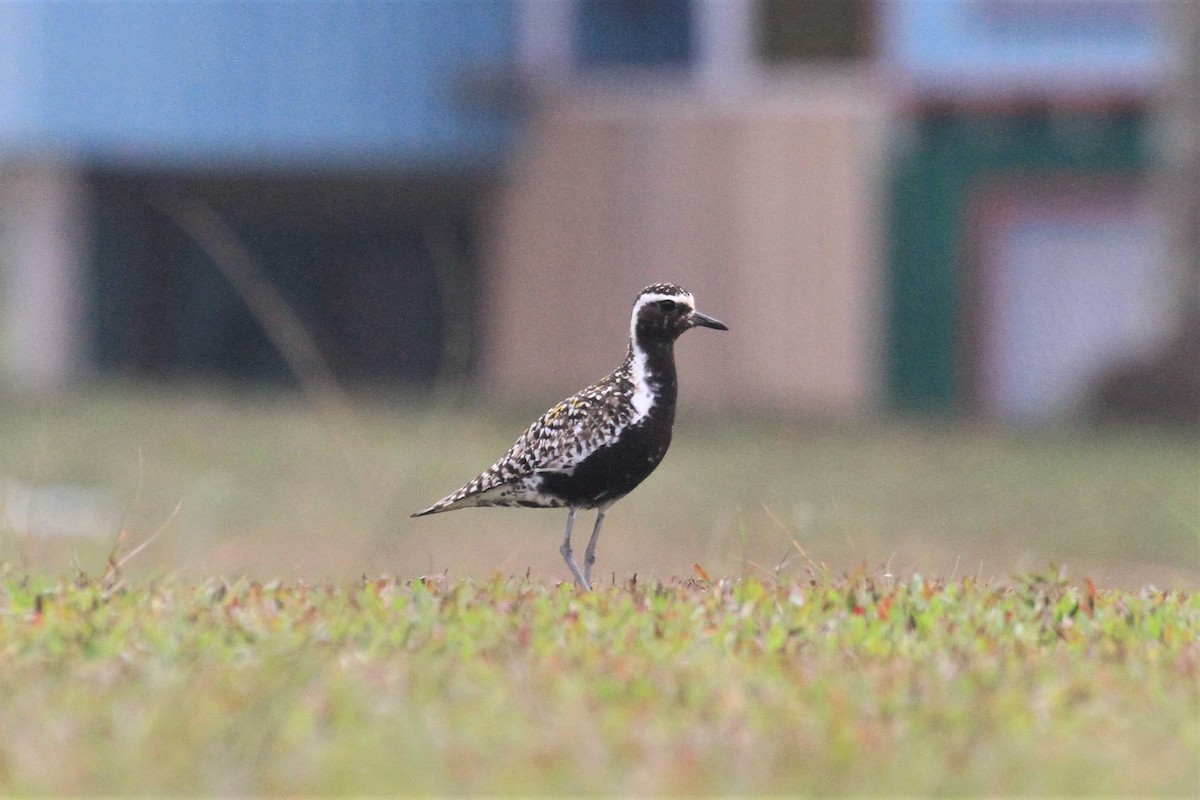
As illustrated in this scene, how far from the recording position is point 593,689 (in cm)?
518

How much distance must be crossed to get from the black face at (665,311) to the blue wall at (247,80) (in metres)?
15.2

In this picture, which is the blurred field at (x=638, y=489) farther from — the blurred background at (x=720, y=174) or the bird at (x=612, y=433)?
the bird at (x=612, y=433)

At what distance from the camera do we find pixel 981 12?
20.4 metres

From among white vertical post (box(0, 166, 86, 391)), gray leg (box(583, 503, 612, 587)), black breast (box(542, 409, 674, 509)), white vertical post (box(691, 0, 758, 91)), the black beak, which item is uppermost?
white vertical post (box(691, 0, 758, 91))

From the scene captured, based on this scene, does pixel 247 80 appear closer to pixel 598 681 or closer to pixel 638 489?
pixel 638 489

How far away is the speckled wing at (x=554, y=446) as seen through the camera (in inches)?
230

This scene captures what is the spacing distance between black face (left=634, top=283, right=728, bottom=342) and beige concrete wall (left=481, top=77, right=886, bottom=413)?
1476 cm

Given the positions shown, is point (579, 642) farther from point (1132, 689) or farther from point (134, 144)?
point (134, 144)

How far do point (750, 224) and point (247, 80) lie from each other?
5.32 metres

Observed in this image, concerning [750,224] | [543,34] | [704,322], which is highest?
[543,34]

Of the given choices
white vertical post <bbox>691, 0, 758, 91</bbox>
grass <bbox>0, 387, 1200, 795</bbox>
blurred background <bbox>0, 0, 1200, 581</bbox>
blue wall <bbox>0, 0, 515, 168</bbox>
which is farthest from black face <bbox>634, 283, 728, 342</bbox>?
white vertical post <bbox>691, 0, 758, 91</bbox>

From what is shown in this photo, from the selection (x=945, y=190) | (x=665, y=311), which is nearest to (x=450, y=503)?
(x=665, y=311)

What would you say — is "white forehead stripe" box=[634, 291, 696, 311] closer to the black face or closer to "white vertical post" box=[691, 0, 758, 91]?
the black face

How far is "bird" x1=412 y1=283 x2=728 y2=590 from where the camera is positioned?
5812 millimetres
